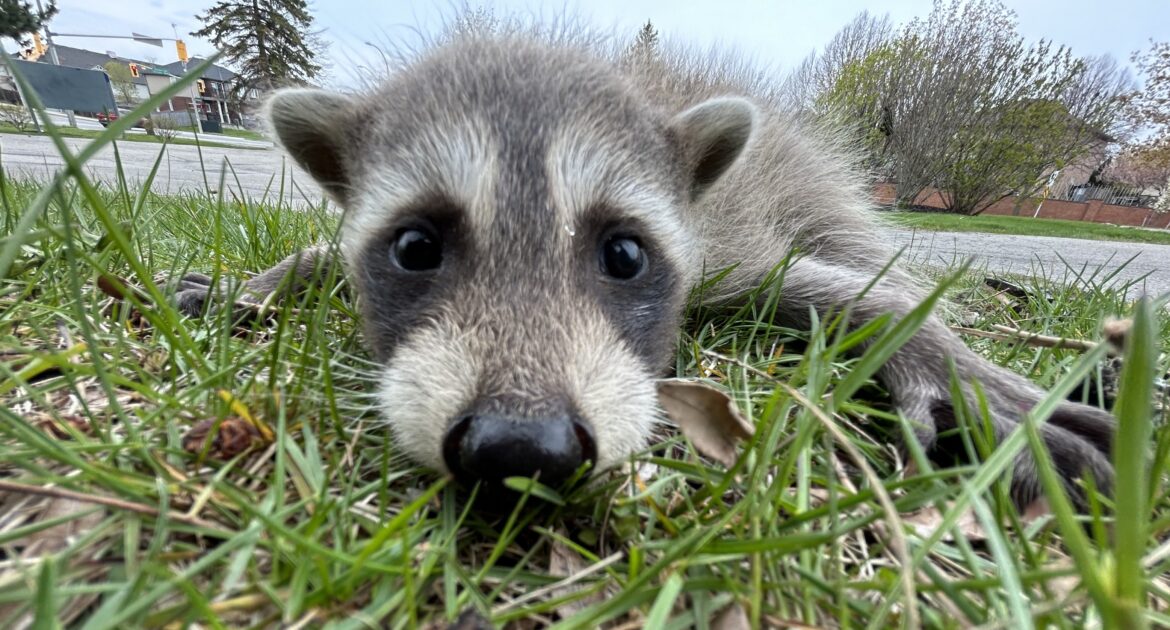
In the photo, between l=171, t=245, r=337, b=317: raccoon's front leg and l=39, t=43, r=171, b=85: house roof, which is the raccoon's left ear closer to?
l=171, t=245, r=337, b=317: raccoon's front leg

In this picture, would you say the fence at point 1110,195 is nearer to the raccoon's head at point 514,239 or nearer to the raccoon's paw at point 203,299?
the raccoon's head at point 514,239

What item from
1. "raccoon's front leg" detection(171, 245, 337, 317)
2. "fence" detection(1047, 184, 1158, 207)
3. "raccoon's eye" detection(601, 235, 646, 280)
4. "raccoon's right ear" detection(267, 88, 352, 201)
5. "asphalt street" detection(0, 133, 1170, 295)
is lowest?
"fence" detection(1047, 184, 1158, 207)

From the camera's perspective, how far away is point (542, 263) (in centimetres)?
206

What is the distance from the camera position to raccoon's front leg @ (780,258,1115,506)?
1.89 meters

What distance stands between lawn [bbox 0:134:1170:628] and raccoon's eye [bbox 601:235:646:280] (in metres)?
0.62

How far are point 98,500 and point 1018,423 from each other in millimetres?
2526

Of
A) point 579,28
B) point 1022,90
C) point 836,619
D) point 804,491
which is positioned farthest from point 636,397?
point 1022,90

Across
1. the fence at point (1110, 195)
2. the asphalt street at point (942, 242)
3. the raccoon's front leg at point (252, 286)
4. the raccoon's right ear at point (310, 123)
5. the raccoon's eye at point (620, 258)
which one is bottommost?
the fence at point (1110, 195)

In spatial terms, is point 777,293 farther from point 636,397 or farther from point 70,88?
point 70,88

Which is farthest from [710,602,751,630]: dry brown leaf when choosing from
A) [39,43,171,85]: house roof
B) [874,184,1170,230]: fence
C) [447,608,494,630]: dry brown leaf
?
[39,43,171,85]: house roof

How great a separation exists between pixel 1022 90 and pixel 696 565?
34502 millimetres

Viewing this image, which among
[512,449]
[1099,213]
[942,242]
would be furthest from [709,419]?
[1099,213]

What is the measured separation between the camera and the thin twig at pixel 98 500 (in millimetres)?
1199

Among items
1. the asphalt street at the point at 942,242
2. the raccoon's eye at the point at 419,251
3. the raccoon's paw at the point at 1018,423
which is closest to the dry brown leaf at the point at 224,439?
the raccoon's eye at the point at 419,251
